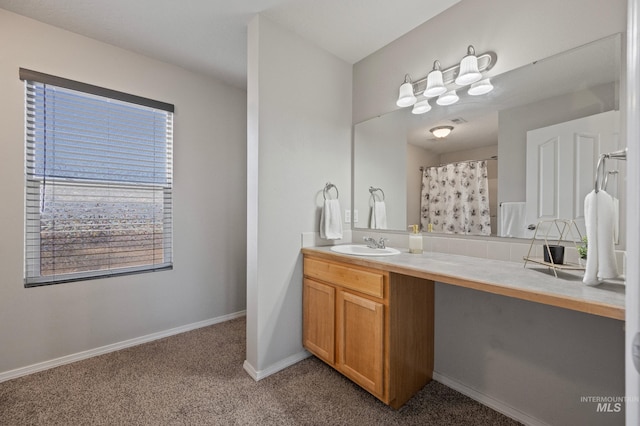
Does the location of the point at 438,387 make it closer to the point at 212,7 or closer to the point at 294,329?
the point at 294,329

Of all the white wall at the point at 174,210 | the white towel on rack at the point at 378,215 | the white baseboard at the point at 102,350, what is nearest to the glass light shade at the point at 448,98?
the white towel on rack at the point at 378,215

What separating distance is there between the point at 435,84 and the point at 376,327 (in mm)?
1589

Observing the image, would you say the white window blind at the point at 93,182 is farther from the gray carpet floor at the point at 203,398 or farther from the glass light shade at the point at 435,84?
the glass light shade at the point at 435,84

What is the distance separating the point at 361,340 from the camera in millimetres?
1671

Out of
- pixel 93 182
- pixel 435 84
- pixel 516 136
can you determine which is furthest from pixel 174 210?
pixel 516 136

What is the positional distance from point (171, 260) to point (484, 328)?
8.36 ft

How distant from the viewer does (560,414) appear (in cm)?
135

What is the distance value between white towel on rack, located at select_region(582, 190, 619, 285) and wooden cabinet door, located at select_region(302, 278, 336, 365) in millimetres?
1300

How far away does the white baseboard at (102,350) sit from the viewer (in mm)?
1879

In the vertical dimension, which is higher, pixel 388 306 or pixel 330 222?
pixel 330 222

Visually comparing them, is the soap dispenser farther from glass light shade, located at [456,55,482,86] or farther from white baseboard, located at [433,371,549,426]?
glass light shade, located at [456,55,482,86]

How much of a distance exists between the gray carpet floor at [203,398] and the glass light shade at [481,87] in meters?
1.87

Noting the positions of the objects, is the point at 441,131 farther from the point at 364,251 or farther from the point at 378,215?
the point at 364,251

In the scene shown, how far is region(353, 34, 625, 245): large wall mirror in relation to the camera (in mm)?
1297
